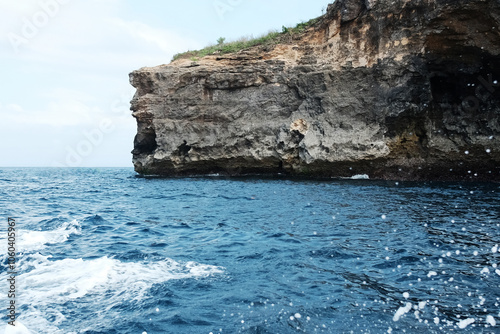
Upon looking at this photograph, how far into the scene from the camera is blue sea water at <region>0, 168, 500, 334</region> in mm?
4164

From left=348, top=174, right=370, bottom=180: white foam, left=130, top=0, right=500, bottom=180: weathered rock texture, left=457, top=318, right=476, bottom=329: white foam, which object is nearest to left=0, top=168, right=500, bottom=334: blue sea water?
left=457, top=318, right=476, bottom=329: white foam

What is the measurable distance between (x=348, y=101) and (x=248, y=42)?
10.9 metres

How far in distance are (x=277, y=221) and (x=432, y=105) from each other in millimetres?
15383

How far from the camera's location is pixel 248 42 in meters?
29.8

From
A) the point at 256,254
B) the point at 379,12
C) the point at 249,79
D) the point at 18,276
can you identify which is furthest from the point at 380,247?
the point at 249,79

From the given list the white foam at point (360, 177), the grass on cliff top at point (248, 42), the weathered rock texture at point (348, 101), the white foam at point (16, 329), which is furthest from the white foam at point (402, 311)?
the grass on cliff top at point (248, 42)

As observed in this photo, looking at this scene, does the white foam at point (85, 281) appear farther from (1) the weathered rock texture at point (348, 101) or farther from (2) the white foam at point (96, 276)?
(1) the weathered rock texture at point (348, 101)

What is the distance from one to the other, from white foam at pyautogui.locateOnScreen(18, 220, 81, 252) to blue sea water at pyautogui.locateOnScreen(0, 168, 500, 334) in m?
0.04

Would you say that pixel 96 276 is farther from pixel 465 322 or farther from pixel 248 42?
pixel 248 42

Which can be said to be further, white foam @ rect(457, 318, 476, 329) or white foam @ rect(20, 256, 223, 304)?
white foam @ rect(20, 256, 223, 304)

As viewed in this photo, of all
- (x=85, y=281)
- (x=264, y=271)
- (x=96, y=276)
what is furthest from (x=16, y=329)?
(x=264, y=271)

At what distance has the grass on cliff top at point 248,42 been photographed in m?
27.0

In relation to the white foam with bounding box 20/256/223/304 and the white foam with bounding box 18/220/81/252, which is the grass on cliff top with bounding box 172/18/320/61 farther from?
the white foam with bounding box 20/256/223/304

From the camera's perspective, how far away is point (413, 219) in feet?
30.9
